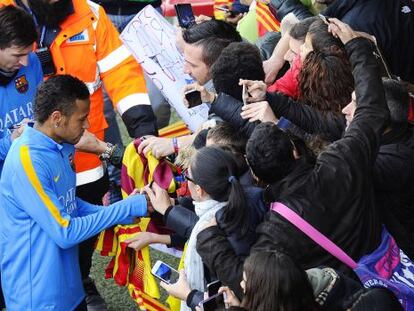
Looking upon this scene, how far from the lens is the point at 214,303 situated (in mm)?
3205

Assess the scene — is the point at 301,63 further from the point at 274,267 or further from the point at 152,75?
the point at 274,267

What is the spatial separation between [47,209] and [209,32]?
165 cm

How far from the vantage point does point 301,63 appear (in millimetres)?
4578

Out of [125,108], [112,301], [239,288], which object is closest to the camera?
[239,288]

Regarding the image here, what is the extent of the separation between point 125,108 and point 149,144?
653mm

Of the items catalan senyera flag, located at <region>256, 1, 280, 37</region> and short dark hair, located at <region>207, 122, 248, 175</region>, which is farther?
catalan senyera flag, located at <region>256, 1, 280, 37</region>

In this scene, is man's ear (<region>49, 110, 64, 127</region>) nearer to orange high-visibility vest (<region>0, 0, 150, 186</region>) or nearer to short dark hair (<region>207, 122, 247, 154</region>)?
short dark hair (<region>207, 122, 247, 154</region>)

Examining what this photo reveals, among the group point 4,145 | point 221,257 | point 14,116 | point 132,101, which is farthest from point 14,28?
point 221,257

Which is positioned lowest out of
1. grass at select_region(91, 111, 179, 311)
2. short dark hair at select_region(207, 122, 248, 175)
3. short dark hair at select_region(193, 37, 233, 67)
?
grass at select_region(91, 111, 179, 311)

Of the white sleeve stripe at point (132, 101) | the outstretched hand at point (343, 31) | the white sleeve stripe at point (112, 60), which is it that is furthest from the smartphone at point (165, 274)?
the white sleeve stripe at point (112, 60)

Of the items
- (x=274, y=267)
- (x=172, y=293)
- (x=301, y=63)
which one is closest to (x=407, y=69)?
(x=301, y=63)

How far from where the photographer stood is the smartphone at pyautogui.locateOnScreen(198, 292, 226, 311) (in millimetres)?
3176

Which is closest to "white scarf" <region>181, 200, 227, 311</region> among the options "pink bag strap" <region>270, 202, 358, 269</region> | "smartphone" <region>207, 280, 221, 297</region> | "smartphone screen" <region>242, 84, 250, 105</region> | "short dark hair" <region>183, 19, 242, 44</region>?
"smartphone" <region>207, 280, 221, 297</region>

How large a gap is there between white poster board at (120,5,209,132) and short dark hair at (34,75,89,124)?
952 mm
